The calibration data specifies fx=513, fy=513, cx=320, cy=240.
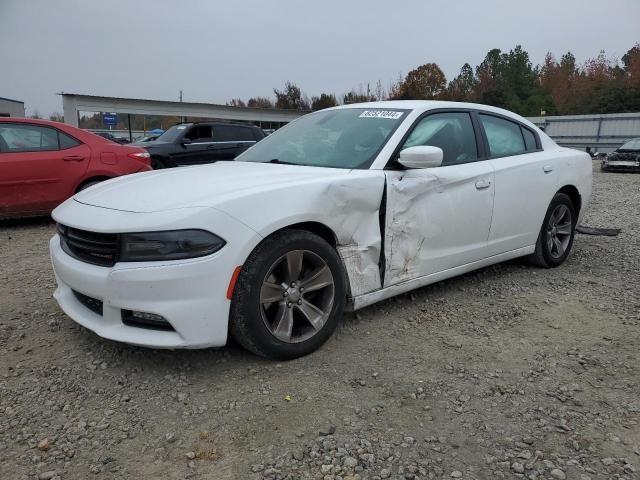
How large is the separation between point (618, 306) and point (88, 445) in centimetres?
369

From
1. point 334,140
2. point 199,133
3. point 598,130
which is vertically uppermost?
point 598,130

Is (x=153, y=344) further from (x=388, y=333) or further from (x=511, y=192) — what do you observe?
(x=511, y=192)

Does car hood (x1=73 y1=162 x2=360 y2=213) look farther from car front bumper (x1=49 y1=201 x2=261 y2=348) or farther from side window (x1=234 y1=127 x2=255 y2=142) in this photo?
side window (x1=234 y1=127 x2=255 y2=142)

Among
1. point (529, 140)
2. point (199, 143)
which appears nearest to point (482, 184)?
point (529, 140)

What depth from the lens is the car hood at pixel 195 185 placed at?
8.84 ft

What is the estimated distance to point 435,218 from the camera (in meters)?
3.53

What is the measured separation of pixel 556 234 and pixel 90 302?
4.09 metres

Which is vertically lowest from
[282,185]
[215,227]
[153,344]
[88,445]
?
[88,445]

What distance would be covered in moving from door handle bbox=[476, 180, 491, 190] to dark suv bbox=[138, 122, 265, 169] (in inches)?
340

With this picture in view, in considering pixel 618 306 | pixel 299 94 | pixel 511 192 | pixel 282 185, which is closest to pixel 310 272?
pixel 282 185

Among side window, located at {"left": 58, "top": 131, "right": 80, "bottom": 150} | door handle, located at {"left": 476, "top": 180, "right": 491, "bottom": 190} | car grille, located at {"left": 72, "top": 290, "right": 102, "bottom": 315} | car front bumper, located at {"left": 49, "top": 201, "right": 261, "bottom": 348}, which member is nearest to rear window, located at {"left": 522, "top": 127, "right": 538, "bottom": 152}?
door handle, located at {"left": 476, "top": 180, "right": 491, "bottom": 190}

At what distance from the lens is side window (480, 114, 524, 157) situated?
4.21 m

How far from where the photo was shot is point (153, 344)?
2.54 metres

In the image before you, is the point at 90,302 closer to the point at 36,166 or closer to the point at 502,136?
the point at 502,136
